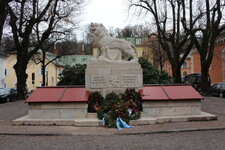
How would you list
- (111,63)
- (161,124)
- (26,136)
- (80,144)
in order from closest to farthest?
(80,144), (26,136), (161,124), (111,63)

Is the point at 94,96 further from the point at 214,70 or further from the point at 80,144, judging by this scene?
the point at 214,70

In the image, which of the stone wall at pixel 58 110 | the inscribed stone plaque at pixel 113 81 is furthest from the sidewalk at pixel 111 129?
the inscribed stone plaque at pixel 113 81

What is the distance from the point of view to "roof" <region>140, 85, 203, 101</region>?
36.6 feet

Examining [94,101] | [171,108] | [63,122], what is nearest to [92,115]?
[94,101]

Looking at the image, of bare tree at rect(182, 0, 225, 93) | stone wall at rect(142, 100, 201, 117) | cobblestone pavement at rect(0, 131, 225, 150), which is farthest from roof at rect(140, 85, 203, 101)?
bare tree at rect(182, 0, 225, 93)

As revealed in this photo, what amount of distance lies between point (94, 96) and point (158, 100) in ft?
8.69

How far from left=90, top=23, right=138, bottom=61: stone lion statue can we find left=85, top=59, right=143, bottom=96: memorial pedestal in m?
0.51

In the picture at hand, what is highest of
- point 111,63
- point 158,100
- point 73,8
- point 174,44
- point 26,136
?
point 73,8

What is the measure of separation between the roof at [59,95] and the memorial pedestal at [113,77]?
0.55 meters

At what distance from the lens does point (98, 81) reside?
39.0ft

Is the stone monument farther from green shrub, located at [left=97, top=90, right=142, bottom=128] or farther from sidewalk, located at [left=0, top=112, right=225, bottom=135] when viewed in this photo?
sidewalk, located at [left=0, top=112, right=225, bottom=135]

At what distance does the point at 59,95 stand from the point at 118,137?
4.22 m

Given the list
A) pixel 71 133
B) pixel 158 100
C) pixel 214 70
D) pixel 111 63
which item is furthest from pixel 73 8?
pixel 214 70

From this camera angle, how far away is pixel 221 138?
7613 millimetres
